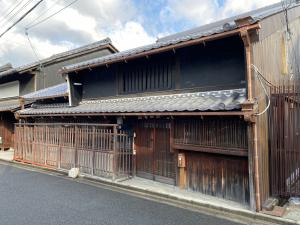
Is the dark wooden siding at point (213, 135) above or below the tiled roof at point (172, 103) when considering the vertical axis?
below

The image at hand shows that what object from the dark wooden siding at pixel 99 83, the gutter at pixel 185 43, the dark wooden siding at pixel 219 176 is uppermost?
the gutter at pixel 185 43

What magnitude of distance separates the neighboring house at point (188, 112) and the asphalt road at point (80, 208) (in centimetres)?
134

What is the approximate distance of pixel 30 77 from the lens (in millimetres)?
16547

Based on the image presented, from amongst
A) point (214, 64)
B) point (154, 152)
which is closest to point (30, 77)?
point (154, 152)

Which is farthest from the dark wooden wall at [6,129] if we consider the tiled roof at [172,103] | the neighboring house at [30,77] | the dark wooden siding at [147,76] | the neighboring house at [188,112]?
the dark wooden siding at [147,76]

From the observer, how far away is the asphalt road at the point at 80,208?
18.4 feet

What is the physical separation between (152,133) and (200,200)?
2.92m

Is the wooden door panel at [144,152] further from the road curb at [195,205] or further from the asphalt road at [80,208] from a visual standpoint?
the asphalt road at [80,208]

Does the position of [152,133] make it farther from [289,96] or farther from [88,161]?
[289,96]

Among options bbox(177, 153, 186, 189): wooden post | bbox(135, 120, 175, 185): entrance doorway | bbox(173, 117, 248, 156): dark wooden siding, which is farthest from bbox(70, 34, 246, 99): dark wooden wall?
bbox(177, 153, 186, 189): wooden post

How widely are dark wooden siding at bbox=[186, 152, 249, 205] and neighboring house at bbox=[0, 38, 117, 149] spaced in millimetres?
12533

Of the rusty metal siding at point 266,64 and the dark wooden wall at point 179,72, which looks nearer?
the rusty metal siding at point 266,64

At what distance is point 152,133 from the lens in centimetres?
880

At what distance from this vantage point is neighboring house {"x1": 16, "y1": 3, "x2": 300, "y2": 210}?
20.4 ft
